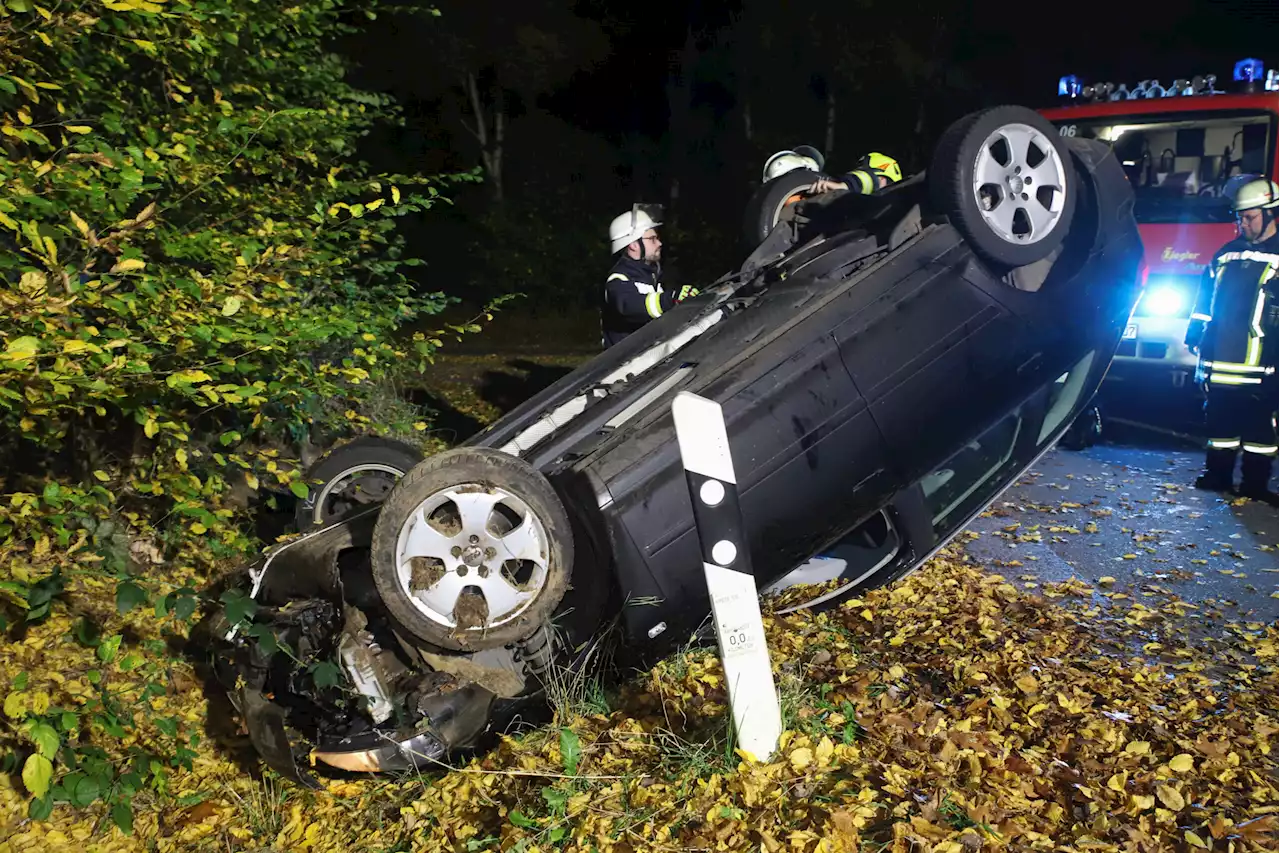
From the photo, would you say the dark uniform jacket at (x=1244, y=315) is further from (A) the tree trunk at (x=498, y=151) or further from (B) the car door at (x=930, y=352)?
(A) the tree trunk at (x=498, y=151)

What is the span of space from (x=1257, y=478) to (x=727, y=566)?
15.1ft

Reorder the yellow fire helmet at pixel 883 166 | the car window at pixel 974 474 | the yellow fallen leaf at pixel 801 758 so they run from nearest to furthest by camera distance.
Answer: the yellow fallen leaf at pixel 801 758 → the car window at pixel 974 474 → the yellow fire helmet at pixel 883 166

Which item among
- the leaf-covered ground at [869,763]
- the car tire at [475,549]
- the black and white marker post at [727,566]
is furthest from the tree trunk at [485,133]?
the black and white marker post at [727,566]

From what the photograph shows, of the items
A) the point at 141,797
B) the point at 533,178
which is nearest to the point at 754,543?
the point at 141,797

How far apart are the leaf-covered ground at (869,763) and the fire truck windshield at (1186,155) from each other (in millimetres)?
5055

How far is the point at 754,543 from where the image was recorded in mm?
3205

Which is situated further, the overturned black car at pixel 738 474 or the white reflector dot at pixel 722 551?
the overturned black car at pixel 738 474

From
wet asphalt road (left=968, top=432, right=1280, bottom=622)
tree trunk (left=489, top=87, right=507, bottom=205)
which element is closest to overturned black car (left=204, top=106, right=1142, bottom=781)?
wet asphalt road (left=968, top=432, right=1280, bottom=622)

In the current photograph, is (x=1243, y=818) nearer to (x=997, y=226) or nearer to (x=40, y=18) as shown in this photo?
(x=997, y=226)

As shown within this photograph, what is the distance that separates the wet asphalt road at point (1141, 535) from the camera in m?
4.34

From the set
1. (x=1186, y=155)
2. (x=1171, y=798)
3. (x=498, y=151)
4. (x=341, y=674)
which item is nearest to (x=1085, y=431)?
(x=1186, y=155)

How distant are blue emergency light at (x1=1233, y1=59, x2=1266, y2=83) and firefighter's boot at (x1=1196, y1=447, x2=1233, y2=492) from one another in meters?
4.01

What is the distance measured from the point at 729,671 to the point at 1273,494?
464cm

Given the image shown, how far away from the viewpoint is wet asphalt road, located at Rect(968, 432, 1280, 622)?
4.34m
